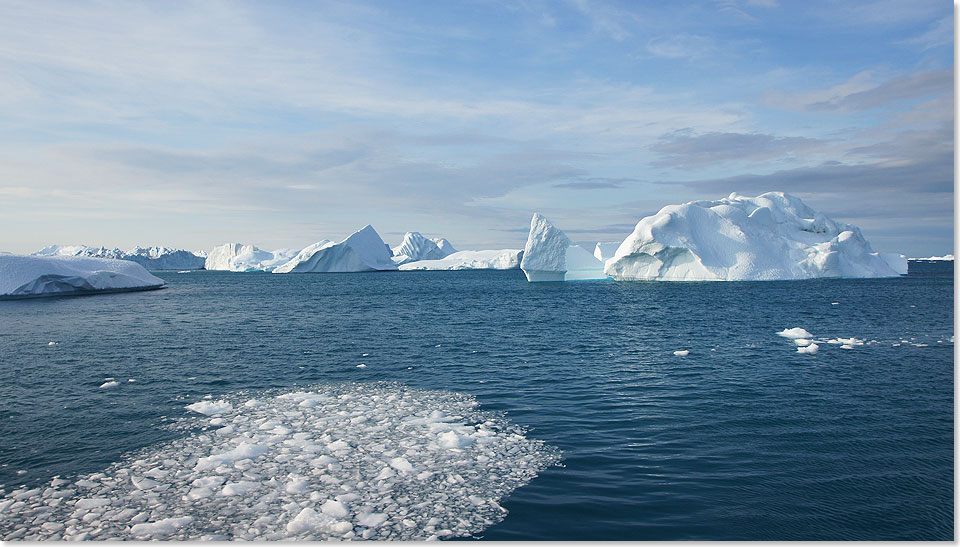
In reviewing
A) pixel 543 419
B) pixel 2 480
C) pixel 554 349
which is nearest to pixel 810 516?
pixel 543 419

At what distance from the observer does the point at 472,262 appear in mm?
117312

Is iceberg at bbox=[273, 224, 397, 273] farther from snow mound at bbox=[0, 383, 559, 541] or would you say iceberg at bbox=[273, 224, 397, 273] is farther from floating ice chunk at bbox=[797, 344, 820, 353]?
snow mound at bbox=[0, 383, 559, 541]

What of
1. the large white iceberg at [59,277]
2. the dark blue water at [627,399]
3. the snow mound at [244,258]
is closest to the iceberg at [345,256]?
the snow mound at [244,258]

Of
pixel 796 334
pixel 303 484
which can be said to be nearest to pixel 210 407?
pixel 303 484

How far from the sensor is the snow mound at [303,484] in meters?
5.84

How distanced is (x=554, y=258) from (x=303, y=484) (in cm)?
4775

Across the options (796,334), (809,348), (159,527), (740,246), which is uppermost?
(740,246)

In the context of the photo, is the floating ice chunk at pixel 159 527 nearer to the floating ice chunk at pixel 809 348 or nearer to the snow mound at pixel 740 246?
the floating ice chunk at pixel 809 348

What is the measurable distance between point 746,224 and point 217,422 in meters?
47.7

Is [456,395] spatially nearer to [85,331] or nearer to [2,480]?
[2,480]

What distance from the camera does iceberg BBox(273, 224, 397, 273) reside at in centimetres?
8869

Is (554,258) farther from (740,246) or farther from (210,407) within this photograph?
(210,407)

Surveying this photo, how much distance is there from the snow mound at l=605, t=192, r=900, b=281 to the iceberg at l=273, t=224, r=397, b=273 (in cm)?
5169

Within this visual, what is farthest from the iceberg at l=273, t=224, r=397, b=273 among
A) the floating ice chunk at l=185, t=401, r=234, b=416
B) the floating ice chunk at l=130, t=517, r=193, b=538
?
the floating ice chunk at l=130, t=517, r=193, b=538
